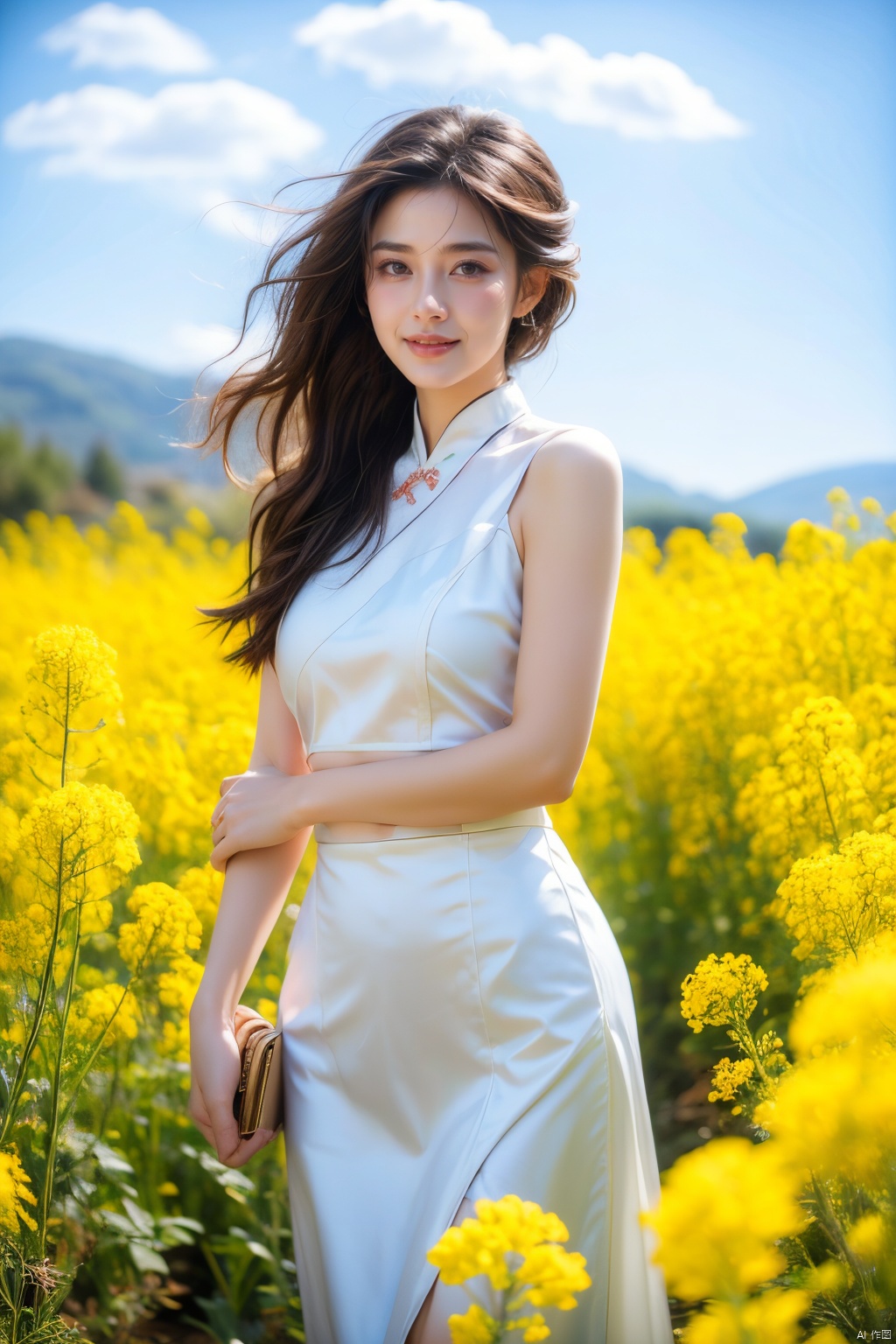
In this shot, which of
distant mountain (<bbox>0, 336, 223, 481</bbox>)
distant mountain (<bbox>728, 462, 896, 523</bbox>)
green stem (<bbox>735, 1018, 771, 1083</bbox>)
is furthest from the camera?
distant mountain (<bbox>0, 336, 223, 481</bbox>)

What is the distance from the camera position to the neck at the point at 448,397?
5.13 ft

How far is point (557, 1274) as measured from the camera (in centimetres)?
80

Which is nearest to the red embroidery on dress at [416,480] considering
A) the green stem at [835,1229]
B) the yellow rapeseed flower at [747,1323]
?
the green stem at [835,1229]

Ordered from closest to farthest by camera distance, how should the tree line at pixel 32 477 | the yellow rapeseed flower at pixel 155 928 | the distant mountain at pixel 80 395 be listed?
1. the yellow rapeseed flower at pixel 155 928
2. the tree line at pixel 32 477
3. the distant mountain at pixel 80 395

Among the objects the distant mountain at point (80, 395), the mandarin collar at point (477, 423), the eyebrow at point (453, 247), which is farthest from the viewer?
the distant mountain at point (80, 395)

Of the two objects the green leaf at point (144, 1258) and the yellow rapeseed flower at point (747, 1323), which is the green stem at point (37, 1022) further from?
the yellow rapeseed flower at point (747, 1323)

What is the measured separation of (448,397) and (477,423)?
0.06m

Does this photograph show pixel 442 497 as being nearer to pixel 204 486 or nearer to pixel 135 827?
pixel 135 827

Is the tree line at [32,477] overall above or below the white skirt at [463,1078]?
above

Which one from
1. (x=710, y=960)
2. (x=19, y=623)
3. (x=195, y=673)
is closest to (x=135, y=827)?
(x=710, y=960)

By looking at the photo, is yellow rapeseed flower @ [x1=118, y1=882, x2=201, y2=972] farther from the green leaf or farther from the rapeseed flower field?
the green leaf

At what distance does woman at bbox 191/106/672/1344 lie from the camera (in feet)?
4.23

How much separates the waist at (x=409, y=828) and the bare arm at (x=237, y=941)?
0.05 metres

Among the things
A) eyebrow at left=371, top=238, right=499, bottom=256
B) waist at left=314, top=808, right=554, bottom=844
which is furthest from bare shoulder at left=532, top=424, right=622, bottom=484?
waist at left=314, top=808, right=554, bottom=844
